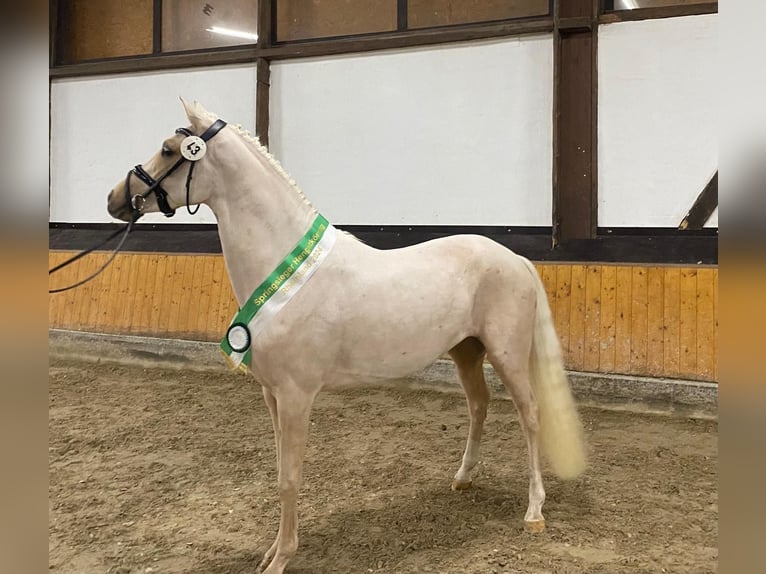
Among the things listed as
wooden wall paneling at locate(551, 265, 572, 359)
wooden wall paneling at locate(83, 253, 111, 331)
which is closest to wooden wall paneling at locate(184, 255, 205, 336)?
wooden wall paneling at locate(83, 253, 111, 331)

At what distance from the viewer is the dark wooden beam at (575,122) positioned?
15.5 ft

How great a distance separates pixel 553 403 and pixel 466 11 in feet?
13.7

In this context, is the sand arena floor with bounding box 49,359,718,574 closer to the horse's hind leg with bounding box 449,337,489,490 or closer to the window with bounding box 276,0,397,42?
the horse's hind leg with bounding box 449,337,489,490

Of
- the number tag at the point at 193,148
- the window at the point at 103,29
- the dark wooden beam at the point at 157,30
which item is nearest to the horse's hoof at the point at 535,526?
the number tag at the point at 193,148

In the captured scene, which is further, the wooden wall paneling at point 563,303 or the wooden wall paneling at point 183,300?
the wooden wall paneling at point 183,300

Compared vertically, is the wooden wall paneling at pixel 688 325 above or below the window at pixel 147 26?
below

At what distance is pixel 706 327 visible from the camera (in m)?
4.17

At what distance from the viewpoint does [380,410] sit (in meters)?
4.30

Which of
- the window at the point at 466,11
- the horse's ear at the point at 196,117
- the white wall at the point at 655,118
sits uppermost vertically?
the window at the point at 466,11

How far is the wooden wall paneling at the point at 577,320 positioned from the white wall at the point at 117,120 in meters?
3.78

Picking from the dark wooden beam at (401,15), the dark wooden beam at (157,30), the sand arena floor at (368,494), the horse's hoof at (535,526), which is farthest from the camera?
the dark wooden beam at (157,30)

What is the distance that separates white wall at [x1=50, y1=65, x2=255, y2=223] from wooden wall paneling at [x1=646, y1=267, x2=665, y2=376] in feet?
14.2

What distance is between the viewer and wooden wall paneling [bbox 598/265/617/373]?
14.6ft

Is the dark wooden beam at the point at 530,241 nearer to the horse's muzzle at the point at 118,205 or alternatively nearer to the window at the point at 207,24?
Result: the window at the point at 207,24
